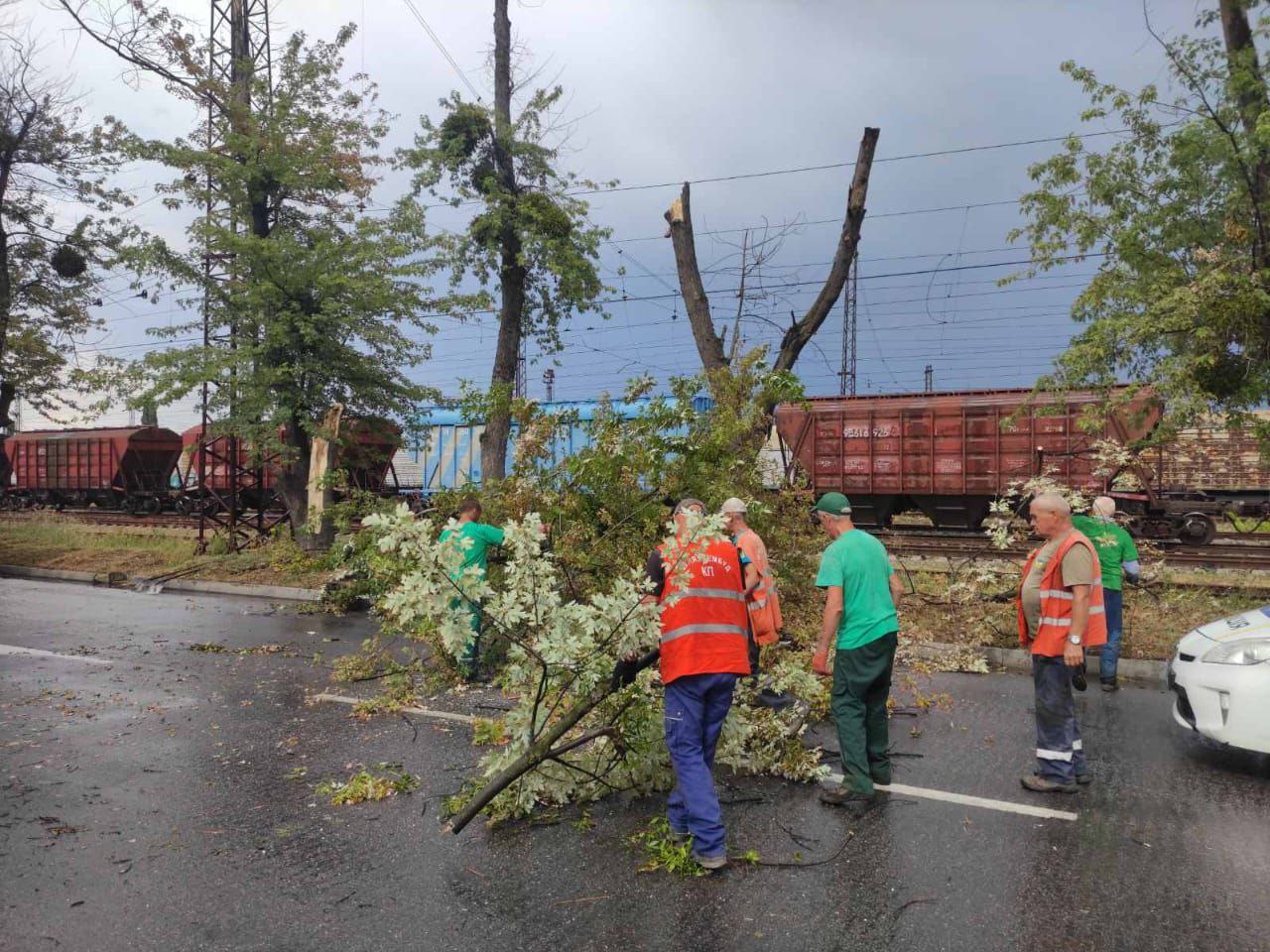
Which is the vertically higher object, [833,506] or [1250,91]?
[1250,91]

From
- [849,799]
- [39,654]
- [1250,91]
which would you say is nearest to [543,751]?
[849,799]

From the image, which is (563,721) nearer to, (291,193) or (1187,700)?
(1187,700)

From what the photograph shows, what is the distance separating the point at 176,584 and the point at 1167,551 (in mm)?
17035

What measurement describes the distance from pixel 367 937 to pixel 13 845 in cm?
224

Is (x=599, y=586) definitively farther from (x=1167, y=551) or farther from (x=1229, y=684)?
(x=1167, y=551)

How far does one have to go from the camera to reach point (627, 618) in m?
4.29

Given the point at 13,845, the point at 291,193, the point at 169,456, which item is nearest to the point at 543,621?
the point at 13,845

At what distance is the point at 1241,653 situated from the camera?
5.53 metres

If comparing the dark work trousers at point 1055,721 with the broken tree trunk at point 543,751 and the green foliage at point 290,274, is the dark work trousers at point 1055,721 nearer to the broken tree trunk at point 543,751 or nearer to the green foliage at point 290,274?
the broken tree trunk at point 543,751

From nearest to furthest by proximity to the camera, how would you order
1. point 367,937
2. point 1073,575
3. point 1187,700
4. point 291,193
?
point 367,937
point 1073,575
point 1187,700
point 291,193

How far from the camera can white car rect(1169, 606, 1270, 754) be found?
17.5ft

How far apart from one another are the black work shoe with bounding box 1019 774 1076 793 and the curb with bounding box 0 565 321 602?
10.3 metres

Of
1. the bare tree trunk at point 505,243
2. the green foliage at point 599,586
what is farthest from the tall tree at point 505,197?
the green foliage at point 599,586

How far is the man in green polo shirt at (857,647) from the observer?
5.05 meters
